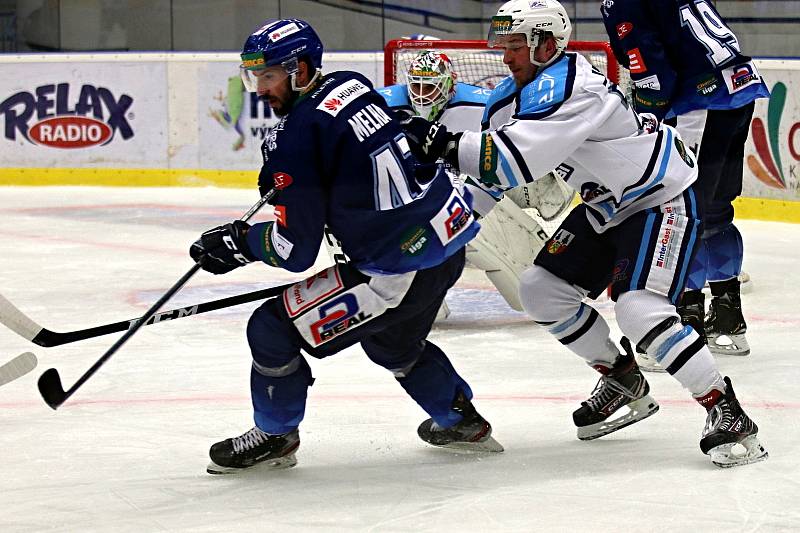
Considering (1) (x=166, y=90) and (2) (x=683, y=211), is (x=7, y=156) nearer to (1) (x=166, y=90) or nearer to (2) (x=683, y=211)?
(1) (x=166, y=90)

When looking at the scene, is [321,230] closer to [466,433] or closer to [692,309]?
[466,433]

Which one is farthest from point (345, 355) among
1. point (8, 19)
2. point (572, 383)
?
point (8, 19)

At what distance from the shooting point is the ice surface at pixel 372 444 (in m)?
2.53

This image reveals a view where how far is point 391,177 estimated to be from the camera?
2.63m

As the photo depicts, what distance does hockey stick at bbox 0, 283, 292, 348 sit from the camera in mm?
2879

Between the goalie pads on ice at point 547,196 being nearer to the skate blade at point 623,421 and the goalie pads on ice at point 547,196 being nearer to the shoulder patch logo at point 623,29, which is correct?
the shoulder patch logo at point 623,29

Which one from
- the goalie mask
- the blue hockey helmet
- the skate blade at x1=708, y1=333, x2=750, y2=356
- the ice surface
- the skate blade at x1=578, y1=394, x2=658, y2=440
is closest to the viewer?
the ice surface

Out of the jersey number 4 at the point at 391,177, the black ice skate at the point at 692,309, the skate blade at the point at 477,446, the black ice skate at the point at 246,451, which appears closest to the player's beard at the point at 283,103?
the jersey number 4 at the point at 391,177

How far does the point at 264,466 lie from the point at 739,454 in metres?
1.05

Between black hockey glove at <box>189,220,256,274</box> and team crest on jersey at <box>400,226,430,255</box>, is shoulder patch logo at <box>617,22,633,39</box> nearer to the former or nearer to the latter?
team crest on jersey at <box>400,226,430,255</box>

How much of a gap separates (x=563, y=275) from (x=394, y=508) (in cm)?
78

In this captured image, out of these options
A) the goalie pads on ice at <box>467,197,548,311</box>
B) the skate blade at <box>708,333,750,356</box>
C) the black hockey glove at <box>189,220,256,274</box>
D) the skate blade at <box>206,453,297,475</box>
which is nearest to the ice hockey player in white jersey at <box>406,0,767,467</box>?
the black hockey glove at <box>189,220,256,274</box>

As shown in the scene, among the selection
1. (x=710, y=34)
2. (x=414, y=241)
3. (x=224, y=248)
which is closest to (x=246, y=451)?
(x=224, y=248)

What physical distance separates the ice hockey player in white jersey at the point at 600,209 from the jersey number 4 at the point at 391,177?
6.0 inches
